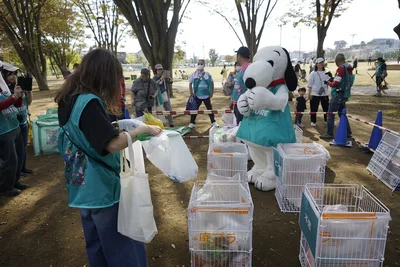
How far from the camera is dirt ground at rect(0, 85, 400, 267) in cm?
277

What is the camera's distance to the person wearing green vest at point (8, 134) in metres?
3.65

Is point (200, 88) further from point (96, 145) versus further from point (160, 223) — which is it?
point (96, 145)

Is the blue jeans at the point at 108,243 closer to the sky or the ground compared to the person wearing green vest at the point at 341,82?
closer to the ground

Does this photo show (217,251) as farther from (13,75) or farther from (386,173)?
(13,75)

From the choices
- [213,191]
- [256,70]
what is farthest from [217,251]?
[256,70]

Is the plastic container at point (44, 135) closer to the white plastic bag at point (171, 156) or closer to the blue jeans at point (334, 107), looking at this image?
the white plastic bag at point (171, 156)

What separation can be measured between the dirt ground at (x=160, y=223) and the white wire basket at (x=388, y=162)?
0.11m

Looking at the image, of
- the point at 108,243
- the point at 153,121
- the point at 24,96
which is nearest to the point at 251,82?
the point at 153,121

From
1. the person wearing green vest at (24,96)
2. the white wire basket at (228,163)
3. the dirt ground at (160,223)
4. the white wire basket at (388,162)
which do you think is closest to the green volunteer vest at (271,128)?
the white wire basket at (228,163)

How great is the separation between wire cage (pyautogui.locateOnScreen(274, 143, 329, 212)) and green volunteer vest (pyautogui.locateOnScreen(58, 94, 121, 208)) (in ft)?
7.30

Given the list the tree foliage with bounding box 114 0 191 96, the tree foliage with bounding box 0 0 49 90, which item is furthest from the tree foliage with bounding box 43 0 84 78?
the tree foliage with bounding box 114 0 191 96

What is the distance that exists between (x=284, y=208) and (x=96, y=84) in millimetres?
2736

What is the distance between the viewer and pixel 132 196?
5.60 ft

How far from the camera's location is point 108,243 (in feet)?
6.03
